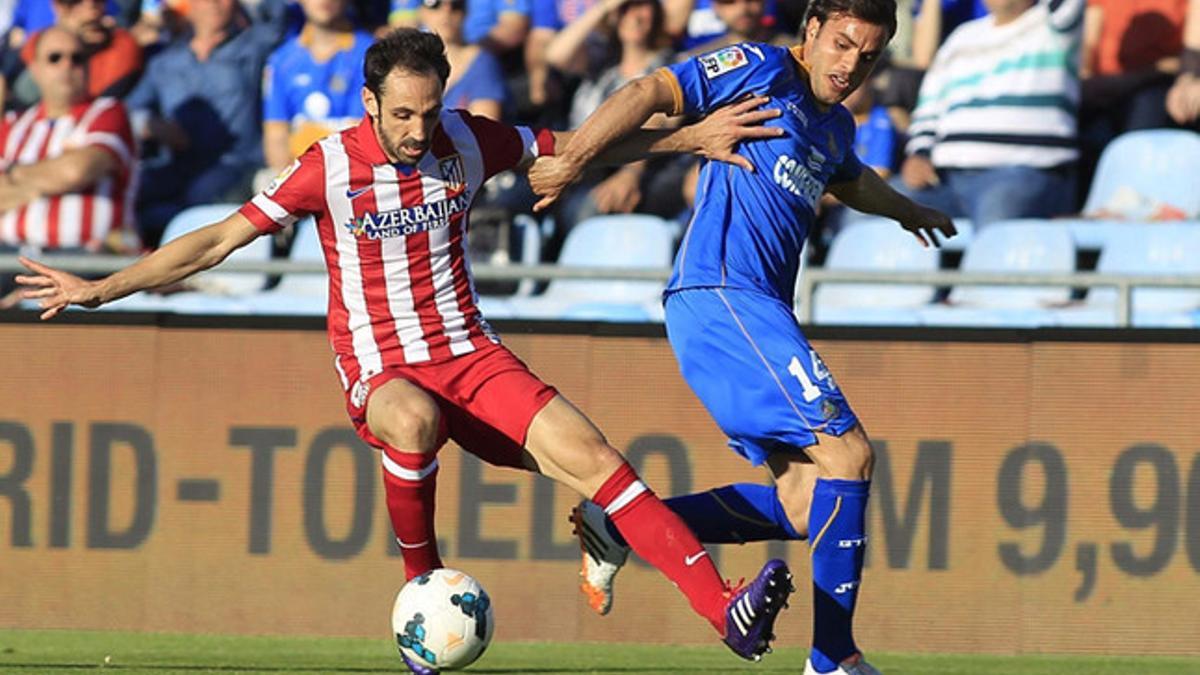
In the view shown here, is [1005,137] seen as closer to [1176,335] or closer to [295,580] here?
[1176,335]

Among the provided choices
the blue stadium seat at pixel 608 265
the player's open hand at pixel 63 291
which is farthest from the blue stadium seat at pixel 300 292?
the player's open hand at pixel 63 291

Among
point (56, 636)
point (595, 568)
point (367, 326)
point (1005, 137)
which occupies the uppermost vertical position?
point (1005, 137)

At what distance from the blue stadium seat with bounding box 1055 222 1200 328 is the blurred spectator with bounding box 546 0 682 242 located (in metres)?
2.35

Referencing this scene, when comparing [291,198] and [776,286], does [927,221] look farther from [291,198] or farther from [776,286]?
[291,198]

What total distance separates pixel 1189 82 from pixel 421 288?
5703 mm

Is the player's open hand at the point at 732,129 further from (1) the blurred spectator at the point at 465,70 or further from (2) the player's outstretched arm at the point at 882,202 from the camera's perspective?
(1) the blurred spectator at the point at 465,70

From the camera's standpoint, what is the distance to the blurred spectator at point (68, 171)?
1152 centimetres

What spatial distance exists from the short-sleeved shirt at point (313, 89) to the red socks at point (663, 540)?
535 cm

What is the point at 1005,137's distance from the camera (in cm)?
1112

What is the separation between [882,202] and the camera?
7469 mm

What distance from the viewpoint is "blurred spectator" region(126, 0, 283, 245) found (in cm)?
1249

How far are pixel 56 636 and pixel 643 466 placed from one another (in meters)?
2.77

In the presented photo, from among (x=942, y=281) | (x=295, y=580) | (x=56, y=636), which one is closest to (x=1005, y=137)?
(x=942, y=281)

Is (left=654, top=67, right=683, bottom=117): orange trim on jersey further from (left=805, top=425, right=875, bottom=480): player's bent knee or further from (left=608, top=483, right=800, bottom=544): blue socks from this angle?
(left=608, top=483, right=800, bottom=544): blue socks
